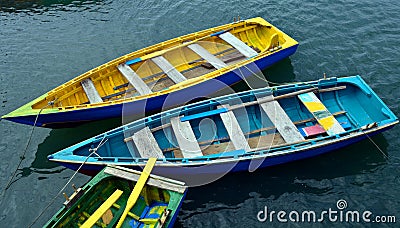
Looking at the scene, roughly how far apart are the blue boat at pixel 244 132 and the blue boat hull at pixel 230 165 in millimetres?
34

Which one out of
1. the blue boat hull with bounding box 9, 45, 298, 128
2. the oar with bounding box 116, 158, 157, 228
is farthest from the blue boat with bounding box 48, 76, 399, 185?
the blue boat hull with bounding box 9, 45, 298, 128

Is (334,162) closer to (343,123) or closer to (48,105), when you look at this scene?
(343,123)

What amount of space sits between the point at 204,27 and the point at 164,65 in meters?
6.67

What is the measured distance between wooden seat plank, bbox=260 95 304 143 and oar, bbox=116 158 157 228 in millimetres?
4867

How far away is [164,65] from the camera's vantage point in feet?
54.6

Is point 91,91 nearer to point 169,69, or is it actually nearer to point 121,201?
point 169,69

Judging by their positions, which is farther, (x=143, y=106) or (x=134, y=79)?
(x=134, y=79)

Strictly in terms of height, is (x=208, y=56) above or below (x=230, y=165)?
above

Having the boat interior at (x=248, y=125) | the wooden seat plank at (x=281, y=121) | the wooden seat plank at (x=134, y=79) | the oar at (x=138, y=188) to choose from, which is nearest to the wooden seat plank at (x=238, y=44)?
the boat interior at (x=248, y=125)

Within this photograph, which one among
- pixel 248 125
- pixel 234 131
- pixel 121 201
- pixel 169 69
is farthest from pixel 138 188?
pixel 169 69

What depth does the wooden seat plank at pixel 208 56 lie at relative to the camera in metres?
16.8

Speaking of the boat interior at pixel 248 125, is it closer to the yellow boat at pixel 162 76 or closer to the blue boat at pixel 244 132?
the blue boat at pixel 244 132

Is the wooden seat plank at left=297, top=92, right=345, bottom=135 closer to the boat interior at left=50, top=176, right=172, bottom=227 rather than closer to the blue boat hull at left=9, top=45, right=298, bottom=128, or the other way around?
the blue boat hull at left=9, top=45, right=298, bottom=128

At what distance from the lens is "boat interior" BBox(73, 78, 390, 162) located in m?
13.2
